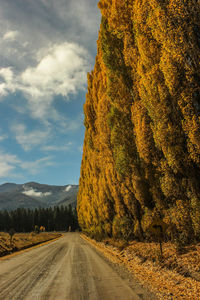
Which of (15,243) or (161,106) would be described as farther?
(15,243)

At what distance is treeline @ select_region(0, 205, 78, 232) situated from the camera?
10069cm

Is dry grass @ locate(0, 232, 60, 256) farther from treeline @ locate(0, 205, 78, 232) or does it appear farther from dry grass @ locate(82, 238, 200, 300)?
treeline @ locate(0, 205, 78, 232)

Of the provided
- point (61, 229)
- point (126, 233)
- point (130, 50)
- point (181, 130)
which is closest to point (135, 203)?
point (126, 233)

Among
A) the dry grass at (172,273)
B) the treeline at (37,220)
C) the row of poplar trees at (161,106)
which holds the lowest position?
the treeline at (37,220)

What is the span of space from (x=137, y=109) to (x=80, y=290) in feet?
28.8

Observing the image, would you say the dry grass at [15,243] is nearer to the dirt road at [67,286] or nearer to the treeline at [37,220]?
the dirt road at [67,286]

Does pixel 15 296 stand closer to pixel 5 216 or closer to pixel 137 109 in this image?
pixel 137 109

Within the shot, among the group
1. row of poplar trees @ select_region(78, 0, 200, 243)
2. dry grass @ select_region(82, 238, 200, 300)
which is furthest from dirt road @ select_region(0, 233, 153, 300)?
row of poplar trees @ select_region(78, 0, 200, 243)

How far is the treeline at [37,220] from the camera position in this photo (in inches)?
3964

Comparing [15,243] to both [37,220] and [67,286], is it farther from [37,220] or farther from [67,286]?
[37,220]

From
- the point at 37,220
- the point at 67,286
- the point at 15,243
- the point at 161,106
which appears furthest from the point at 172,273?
the point at 37,220

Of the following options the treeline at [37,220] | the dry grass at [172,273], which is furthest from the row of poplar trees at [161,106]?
the treeline at [37,220]

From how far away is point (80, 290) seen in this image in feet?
18.0

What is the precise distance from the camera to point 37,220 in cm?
10362
